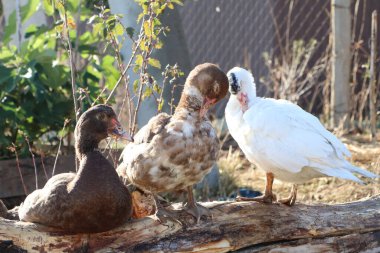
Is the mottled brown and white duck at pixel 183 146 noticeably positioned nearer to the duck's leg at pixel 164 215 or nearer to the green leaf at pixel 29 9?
the duck's leg at pixel 164 215

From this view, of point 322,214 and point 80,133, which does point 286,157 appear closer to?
point 322,214

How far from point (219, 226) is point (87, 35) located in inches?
116

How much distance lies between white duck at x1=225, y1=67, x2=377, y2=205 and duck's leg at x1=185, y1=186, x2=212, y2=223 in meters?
0.40

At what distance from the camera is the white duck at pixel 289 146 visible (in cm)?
416

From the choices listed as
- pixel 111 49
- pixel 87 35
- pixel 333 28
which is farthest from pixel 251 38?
pixel 111 49

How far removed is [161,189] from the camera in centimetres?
374

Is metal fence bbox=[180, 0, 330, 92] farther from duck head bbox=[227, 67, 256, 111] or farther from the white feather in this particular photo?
the white feather

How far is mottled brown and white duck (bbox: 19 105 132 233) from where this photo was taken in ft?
11.5

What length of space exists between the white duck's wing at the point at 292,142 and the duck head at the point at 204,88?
1.85ft

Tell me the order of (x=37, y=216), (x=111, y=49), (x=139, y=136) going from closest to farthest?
(x=37, y=216) < (x=139, y=136) < (x=111, y=49)

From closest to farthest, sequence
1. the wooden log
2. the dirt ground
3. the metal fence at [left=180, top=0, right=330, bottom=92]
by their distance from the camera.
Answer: the wooden log < the dirt ground < the metal fence at [left=180, top=0, right=330, bottom=92]


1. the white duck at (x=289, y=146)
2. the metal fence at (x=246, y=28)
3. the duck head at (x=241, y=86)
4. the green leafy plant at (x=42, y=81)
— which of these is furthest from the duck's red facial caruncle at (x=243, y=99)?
the metal fence at (x=246, y=28)

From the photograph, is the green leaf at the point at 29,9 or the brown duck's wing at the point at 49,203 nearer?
the brown duck's wing at the point at 49,203

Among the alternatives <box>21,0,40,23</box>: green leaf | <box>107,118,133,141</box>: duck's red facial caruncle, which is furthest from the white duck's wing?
Result: <box>21,0,40,23</box>: green leaf
